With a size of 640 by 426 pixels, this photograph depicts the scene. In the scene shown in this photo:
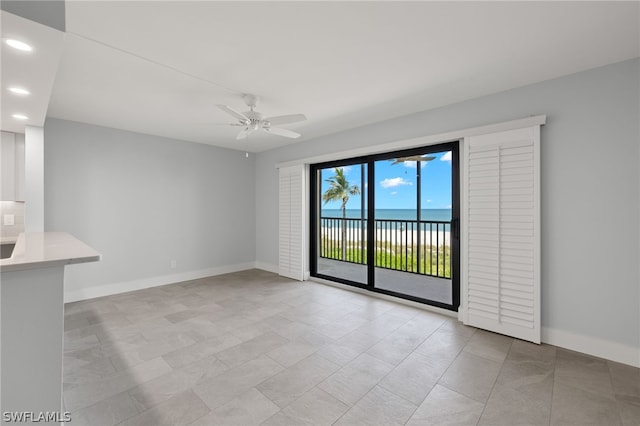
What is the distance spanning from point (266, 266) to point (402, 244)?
2726 mm

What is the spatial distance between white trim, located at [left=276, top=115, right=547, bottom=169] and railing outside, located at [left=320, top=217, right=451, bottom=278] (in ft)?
3.78

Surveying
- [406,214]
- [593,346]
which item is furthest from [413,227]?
[593,346]

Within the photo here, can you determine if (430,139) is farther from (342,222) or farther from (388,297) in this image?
(342,222)

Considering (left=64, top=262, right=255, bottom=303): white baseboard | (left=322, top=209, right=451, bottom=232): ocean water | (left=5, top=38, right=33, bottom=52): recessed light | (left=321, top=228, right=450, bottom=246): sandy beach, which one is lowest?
(left=64, top=262, right=255, bottom=303): white baseboard

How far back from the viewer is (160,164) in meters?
4.64

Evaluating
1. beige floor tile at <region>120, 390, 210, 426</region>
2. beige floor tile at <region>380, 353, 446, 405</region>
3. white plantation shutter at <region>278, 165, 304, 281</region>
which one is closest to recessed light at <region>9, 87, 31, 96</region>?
beige floor tile at <region>120, 390, 210, 426</region>

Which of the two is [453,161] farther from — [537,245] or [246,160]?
[246,160]

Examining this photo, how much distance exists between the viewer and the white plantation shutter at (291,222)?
489 cm

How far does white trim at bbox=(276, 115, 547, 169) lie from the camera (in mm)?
2691

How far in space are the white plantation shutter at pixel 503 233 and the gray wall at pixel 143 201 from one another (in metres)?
4.19

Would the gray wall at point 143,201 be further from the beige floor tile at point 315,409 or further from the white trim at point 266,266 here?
the beige floor tile at point 315,409

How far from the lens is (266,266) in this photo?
5719 millimetres

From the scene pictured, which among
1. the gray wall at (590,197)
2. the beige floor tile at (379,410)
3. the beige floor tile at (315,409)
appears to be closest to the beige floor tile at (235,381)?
the beige floor tile at (315,409)

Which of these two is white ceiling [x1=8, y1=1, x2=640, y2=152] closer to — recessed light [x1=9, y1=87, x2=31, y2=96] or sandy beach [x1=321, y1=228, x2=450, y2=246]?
recessed light [x1=9, y1=87, x2=31, y2=96]
